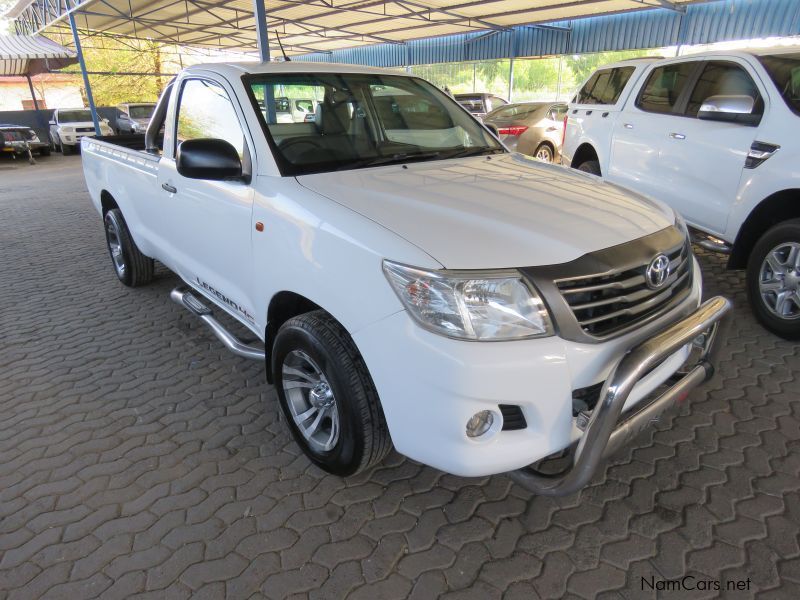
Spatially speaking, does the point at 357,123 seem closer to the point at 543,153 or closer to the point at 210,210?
the point at 210,210

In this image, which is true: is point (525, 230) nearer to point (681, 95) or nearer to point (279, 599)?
point (279, 599)

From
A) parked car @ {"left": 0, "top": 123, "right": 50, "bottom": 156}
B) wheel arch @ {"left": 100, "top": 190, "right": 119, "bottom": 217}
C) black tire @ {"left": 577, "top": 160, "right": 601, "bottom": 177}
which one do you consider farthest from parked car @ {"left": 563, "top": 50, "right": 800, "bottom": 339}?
parked car @ {"left": 0, "top": 123, "right": 50, "bottom": 156}

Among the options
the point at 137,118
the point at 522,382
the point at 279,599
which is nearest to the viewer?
the point at 522,382

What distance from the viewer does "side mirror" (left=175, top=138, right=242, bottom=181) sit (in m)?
2.58

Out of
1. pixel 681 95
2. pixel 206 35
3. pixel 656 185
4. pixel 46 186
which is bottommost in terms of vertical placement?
pixel 46 186

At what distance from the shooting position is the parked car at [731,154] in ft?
12.5

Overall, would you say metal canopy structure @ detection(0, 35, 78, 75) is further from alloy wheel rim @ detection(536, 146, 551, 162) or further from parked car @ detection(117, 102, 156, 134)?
alloy wheel rim @ detection(536, 146, 551, 162)

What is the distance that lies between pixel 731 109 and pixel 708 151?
43cm

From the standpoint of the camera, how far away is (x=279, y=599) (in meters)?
2.04

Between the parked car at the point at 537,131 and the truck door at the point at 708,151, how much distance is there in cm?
547

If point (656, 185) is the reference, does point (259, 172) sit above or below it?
above

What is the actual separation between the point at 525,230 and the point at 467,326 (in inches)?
19.3

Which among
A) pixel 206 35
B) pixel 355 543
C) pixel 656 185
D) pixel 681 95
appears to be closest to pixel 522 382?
pixel 355 543

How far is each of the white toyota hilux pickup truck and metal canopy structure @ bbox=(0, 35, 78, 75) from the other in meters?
24.5
